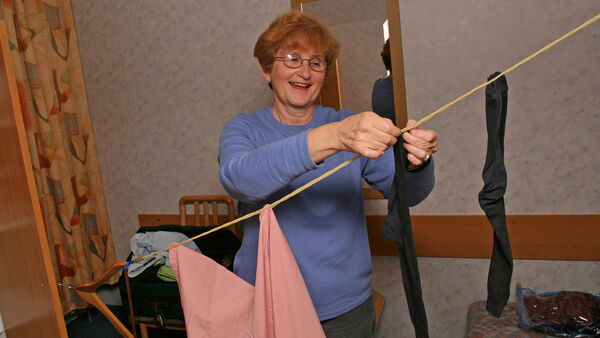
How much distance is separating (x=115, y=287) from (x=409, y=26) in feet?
8.38

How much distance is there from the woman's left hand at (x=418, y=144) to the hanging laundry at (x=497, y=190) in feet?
0.43

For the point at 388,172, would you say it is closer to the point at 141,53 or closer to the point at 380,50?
the point at 380,50

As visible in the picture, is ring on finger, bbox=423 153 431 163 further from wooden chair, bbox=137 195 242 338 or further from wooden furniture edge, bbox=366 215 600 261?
wooden chair, bbox=137 195 242 338

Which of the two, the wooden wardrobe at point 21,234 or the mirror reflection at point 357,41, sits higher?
the mirror reflection at point 357,41

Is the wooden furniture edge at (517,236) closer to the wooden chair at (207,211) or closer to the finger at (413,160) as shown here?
the wooden chair at (207,211)

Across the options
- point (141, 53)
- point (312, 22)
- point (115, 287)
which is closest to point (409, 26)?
point (312, 22)

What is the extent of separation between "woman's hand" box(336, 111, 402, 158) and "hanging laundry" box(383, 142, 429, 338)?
0.30 feet

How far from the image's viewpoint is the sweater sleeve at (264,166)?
0.88 m

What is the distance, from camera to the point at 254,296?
42.4 inches

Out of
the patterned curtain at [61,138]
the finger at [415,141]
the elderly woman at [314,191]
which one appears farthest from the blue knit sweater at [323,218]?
the patterned curtain at [61,138]

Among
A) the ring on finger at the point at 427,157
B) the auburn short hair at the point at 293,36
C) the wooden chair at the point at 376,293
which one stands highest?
the auburn short hair at the point at 293,36

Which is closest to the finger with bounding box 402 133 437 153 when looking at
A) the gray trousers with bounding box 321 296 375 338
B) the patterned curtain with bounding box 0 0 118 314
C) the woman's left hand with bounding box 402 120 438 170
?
the woman's left hand with bounding box 402 120 438 170

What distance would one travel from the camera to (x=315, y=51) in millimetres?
1167

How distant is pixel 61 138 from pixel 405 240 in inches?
93.7
